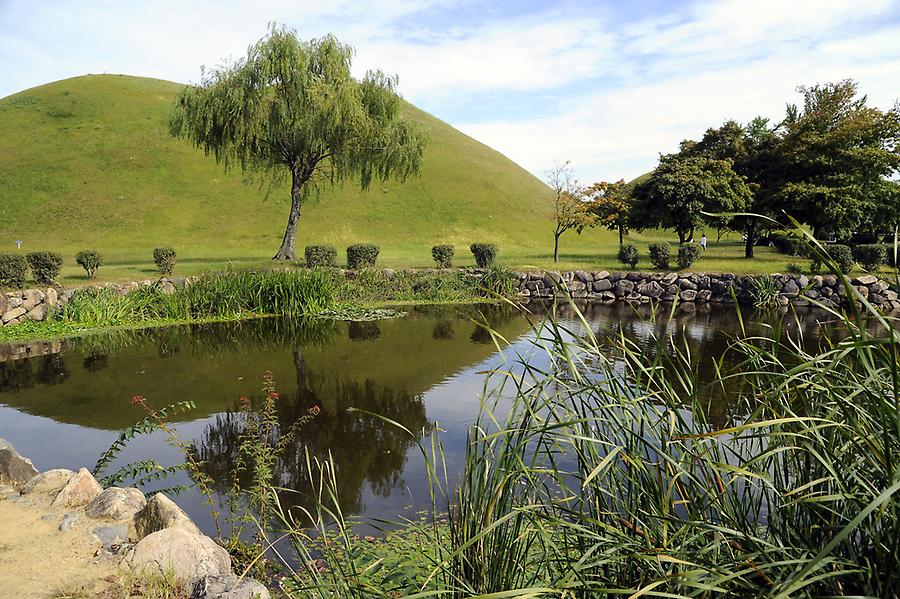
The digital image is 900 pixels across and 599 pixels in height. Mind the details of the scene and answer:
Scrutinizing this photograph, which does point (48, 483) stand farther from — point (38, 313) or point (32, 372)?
point (38, 313)

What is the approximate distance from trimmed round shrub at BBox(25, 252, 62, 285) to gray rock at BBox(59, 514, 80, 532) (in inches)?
524

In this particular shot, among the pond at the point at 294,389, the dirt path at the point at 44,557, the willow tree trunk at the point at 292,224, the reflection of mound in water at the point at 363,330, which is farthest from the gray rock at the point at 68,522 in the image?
the willow tree trunk at the point at 292,224

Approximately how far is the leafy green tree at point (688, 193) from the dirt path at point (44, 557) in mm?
24859

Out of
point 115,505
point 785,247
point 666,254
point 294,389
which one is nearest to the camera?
point 115,505

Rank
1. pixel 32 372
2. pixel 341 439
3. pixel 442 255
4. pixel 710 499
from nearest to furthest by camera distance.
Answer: pixel 710 499, pixel 341 439, pixel 32 372, pixel 442 255

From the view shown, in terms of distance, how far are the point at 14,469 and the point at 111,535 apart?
1.85 m

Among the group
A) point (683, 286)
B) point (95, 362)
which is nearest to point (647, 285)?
point (683, 286)

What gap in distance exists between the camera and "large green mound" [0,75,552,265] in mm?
39719

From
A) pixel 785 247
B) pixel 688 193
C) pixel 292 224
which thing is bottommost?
pixel 785 247

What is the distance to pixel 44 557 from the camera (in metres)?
3.77

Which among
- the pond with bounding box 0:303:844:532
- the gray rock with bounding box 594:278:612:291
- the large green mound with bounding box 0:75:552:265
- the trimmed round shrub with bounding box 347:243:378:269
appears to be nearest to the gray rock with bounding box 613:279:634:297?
the gray rock with bounding box 594:278:612:291

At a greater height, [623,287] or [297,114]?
[297,114]

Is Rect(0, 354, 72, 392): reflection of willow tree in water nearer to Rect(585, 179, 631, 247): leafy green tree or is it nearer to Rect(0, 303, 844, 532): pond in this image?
Rect(0, 303, 844, 532): pond

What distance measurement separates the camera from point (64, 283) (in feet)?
54.1
